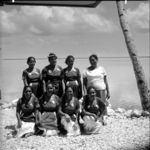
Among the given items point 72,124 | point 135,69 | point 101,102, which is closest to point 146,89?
point 135,69

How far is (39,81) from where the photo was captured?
5844 millimetres

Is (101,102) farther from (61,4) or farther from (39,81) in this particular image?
(61,4)

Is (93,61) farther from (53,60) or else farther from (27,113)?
(27,113)

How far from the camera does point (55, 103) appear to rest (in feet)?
18.3

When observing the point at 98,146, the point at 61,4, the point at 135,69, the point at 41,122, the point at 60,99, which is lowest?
the point at 98,146

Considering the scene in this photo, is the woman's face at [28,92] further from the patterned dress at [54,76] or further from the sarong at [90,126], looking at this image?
the sarong at [90,126]

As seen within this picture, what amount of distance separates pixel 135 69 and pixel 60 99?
2.47 m

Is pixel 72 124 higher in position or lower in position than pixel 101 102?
lower

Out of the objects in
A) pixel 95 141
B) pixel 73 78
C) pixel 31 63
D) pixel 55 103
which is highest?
pixel 31 63

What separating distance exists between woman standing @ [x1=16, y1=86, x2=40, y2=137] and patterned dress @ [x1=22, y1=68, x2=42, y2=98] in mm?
298

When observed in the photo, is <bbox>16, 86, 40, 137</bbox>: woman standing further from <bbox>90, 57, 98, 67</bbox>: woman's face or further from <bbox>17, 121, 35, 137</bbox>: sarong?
<bbox>90, 57, 98, 67</bbox>: woman's face

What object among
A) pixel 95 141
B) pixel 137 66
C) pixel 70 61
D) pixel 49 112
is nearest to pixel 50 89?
pixel 49 112

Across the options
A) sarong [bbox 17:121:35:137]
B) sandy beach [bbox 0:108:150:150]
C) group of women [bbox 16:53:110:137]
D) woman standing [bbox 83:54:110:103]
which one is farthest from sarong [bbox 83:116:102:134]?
sarong [bbox 17:121:35:137]

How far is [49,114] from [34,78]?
0.71m
